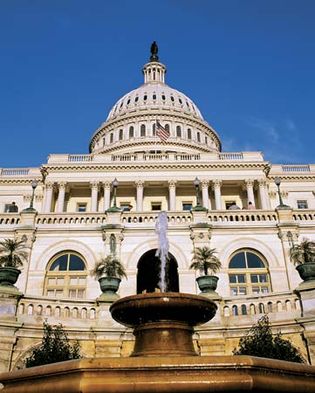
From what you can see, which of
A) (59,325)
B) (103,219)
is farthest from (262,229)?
Answer: (59,325)

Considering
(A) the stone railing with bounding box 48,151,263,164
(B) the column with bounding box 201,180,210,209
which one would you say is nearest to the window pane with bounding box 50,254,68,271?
(B) the column with bounding box 201,180,210,209

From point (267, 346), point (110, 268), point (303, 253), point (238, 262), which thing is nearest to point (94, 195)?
point (238, 262)

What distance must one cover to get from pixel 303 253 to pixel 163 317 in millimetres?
14229

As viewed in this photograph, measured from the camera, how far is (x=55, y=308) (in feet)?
57.3

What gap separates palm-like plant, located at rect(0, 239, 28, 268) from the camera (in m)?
22.0

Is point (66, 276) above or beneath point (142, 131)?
beneath

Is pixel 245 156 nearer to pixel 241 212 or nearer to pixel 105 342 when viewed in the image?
pixel 241 212

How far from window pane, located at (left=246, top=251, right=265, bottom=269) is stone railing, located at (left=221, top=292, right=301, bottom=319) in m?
8.89

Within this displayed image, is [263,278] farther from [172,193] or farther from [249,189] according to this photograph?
[249,189]

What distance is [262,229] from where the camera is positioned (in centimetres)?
2742

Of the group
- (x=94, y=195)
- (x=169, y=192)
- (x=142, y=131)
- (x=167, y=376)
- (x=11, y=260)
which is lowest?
(x=167, y=376)

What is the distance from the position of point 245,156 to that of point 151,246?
43.0m

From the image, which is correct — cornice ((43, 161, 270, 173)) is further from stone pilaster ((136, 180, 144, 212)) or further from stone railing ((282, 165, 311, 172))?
stone railing ((282, 165, 311, 172))

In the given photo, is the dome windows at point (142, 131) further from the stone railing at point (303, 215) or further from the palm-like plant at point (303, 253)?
the palm-like plant at point (303, 253)
